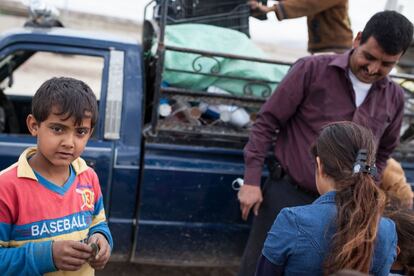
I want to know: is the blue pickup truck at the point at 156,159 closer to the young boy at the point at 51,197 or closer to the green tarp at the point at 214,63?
the green tarp at the point at 214,63

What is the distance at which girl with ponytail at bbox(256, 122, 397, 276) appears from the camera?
1337 millimetres

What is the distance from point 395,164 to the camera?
2.91 m

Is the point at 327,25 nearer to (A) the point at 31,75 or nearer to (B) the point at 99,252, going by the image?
(B) the point at 99,252

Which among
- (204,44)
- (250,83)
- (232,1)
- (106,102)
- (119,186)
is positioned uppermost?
(232,1)

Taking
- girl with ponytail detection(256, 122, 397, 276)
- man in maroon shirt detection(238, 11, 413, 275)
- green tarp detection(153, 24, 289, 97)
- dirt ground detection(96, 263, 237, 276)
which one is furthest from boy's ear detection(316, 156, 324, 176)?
dirt ground detection(96, 263, 237, 276)

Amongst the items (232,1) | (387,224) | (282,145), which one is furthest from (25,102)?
(387,224)

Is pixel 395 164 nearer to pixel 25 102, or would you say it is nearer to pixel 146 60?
pixel 146 60

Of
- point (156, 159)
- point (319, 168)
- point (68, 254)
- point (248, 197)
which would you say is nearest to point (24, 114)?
point (156, 159)

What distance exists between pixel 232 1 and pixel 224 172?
1.37 m

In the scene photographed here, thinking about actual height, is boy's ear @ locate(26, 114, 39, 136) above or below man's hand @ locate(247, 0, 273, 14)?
below

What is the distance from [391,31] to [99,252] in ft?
5.29

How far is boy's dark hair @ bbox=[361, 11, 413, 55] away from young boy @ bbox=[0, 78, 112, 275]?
1371 mm

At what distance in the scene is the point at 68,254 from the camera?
1.36 m

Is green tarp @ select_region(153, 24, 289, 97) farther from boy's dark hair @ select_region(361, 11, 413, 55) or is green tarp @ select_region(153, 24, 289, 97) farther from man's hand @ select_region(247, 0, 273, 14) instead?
boy's dark hair @ select_region(361, 11, 413, 55)
